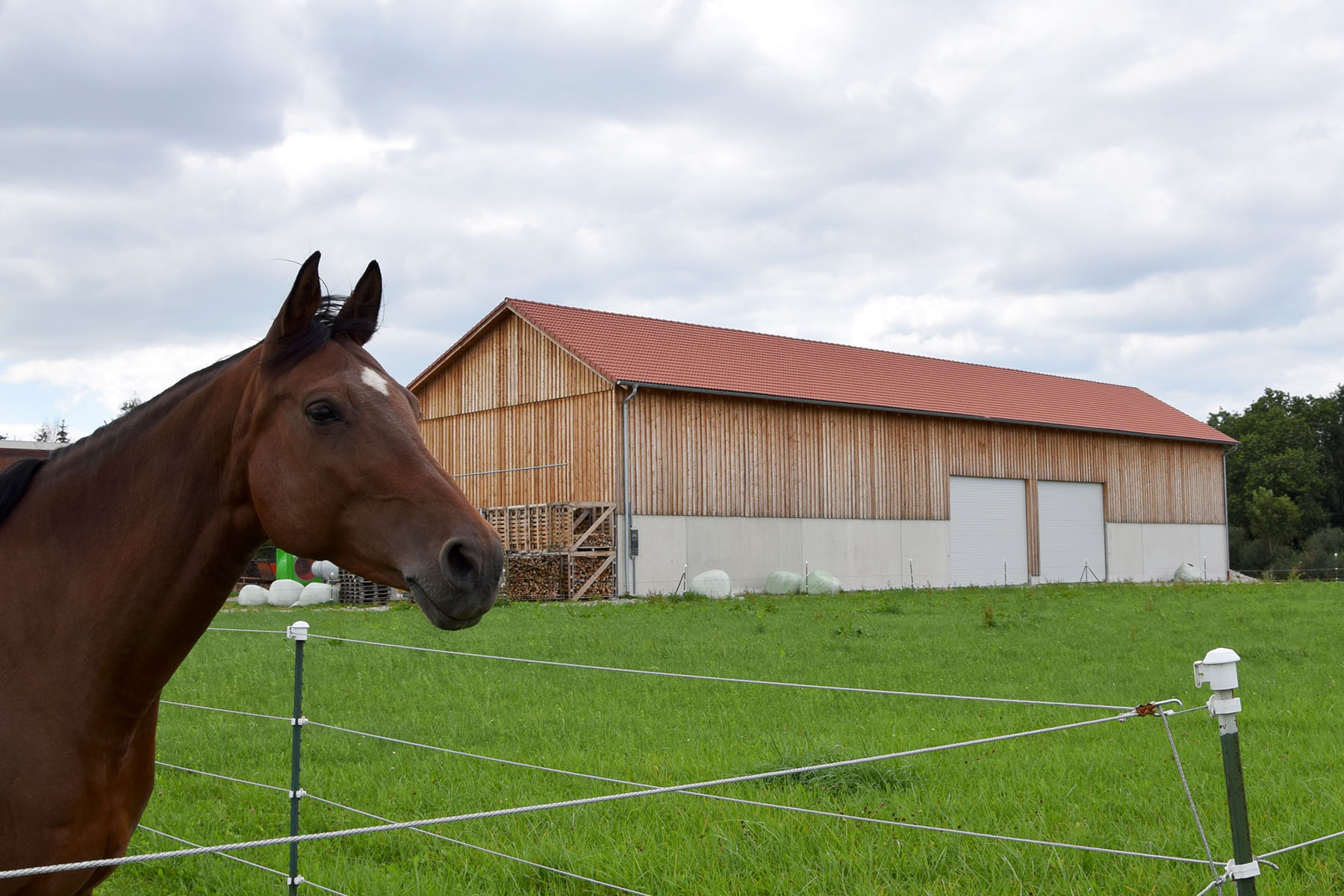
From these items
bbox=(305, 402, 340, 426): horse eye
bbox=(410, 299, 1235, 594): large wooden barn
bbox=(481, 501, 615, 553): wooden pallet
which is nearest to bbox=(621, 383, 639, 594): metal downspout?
bbox=(410, 299, 1235, 594): large wooden barn

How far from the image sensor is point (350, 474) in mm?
2621

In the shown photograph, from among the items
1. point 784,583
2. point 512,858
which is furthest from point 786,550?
point 512,858

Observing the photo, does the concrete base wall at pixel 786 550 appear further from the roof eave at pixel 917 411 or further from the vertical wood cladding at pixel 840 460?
the roof eave at pixel 917 411

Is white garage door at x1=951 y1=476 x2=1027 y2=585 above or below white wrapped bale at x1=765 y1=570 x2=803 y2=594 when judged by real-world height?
above

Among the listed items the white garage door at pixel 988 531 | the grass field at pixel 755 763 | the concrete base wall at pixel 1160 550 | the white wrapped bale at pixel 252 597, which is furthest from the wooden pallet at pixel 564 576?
the concrete base wall at pixel 1160 550

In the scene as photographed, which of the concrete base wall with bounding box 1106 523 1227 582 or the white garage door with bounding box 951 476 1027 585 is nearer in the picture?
the white garage door with bounding box 951 476 1027 585

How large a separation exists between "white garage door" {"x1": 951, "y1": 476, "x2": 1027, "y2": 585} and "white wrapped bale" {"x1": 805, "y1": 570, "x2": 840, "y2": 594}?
6.47 m

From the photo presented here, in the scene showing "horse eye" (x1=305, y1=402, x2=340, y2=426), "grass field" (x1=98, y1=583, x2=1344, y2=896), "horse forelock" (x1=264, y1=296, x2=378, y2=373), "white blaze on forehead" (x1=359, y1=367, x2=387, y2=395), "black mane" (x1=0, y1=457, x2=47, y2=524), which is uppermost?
"horse forelock" (x1=264, y1=296, x2=378, y2=373)

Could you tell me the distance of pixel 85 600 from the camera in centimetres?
279

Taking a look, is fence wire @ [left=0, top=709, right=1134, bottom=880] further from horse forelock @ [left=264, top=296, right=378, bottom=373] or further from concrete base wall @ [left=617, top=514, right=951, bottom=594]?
concrete base wall @ [left=617, top=514, right=951, bottom=594]

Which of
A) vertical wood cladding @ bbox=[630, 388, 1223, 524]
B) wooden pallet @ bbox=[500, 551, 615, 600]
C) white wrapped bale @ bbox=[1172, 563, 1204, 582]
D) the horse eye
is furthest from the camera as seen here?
white wrapped bale @ bbox=[1172, 563, 1204, 582]

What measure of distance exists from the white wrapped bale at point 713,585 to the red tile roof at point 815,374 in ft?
16.9

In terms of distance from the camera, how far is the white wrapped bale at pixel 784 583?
28062mm

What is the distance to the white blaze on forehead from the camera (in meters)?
2.73
